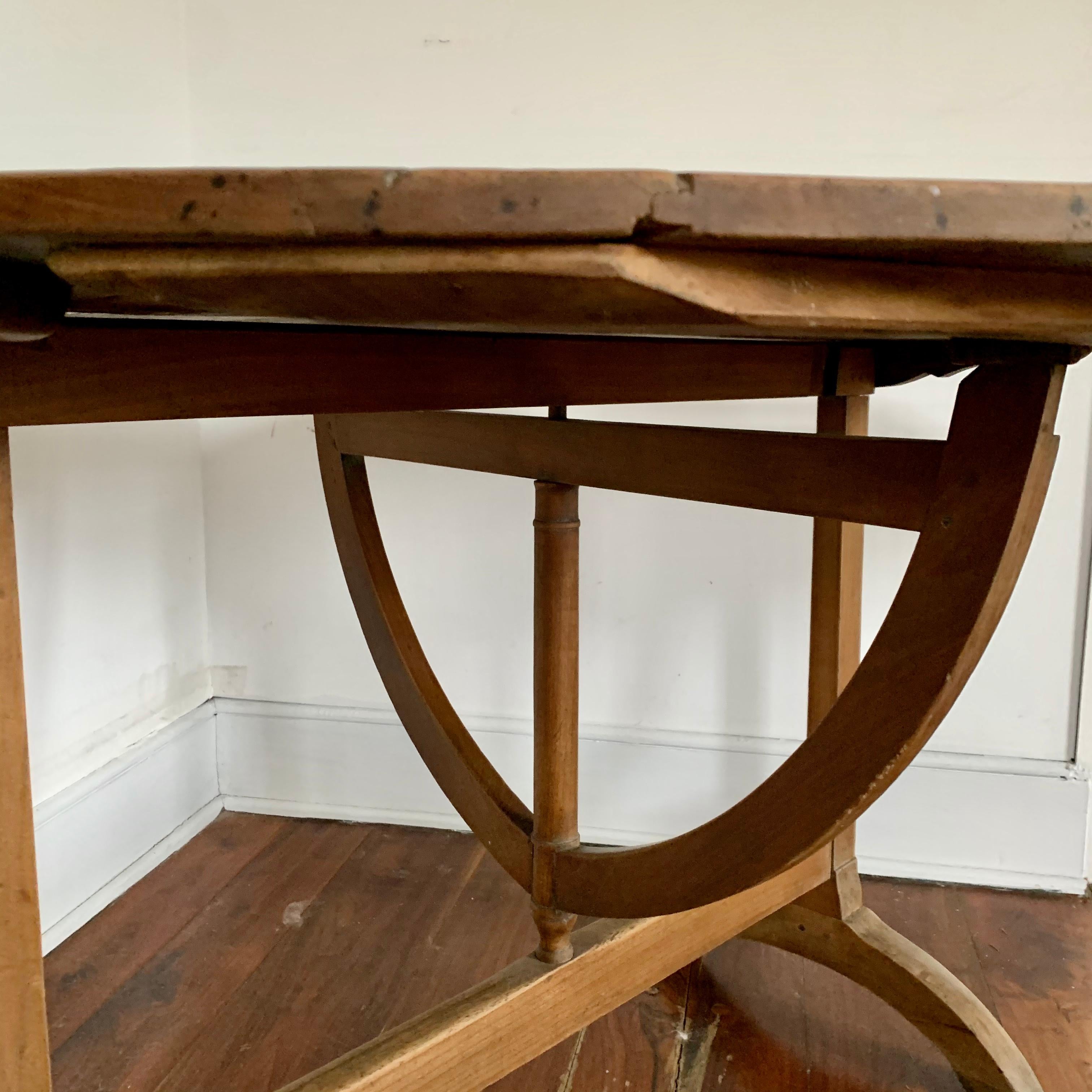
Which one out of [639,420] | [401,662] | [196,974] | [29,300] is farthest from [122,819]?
[29,300]

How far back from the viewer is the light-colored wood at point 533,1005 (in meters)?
0.65

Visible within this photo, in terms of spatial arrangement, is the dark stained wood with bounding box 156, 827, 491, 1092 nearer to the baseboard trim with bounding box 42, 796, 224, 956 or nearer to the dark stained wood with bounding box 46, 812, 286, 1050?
the dark stained wood with bounding box 46, 812, 286, 1050

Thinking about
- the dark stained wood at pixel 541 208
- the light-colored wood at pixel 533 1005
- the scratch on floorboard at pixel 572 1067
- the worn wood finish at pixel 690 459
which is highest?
the dark stained wood at pixel 541 208

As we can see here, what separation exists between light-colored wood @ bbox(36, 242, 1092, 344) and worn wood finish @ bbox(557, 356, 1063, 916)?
102mm

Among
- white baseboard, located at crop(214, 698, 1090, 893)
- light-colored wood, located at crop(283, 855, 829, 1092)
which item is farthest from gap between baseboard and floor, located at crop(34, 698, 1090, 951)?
light-colored wood, located at crop(283, 855, 829, 1092)

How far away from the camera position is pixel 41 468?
1.03 m

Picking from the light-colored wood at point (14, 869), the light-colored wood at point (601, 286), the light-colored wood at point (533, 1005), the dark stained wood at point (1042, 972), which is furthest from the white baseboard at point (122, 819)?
the dark stained wood at point (1042, 972)

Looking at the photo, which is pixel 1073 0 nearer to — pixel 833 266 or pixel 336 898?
pixel 833 266

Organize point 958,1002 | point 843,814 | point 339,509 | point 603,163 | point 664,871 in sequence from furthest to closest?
point 603,163
point 339,509
point 958,1002
point 664,871
point 843,814

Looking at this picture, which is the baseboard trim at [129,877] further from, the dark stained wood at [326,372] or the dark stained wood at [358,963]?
the dark stained wood at [326,372]

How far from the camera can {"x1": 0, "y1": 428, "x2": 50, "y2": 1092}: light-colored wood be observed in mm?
388

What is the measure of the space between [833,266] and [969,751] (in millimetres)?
1057

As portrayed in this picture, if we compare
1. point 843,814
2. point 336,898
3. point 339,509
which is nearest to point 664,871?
point 843,814

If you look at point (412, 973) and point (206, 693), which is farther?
point (206, 693)
